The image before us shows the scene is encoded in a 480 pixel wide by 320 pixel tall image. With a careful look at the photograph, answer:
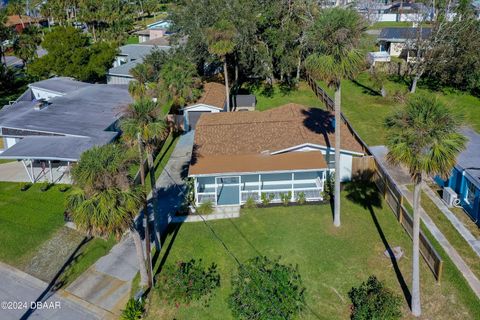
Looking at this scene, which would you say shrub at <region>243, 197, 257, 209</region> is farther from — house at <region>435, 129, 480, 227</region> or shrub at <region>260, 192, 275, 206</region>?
house at <region>435, 129, 480, 227</region>

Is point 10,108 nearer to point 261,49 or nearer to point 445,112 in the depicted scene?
point 261,49

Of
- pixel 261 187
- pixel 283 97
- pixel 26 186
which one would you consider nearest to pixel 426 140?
pixel 261 187

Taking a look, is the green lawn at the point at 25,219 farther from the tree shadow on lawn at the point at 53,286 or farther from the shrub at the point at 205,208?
the shrub at the point at 205,208

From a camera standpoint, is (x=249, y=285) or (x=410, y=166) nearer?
(x=410, y=166)

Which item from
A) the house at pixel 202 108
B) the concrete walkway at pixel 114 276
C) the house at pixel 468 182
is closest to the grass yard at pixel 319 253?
the concrete walkway at pixel 114 276

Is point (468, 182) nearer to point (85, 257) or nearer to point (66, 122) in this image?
point (85, 257)

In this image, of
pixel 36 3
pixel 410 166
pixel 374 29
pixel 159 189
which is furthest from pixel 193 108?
pixel 36 3

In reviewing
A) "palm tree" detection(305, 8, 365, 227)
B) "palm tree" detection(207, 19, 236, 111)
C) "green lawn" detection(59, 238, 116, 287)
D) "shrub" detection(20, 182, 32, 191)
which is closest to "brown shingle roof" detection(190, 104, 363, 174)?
"palm tree" detection(207, 19, 236, 111)
